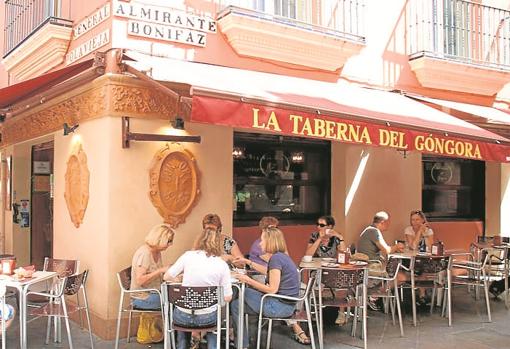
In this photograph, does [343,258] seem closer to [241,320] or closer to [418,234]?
[241,320]

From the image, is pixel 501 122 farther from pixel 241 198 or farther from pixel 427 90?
pixel 241 198

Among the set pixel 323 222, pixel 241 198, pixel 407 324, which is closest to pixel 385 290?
pixel 407 324

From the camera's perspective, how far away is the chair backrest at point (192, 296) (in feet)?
17.0

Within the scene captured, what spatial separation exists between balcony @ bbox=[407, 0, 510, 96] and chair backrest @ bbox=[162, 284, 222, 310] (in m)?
6.37

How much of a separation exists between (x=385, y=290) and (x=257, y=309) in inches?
81.4

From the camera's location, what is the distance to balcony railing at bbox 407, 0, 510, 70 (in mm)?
9930

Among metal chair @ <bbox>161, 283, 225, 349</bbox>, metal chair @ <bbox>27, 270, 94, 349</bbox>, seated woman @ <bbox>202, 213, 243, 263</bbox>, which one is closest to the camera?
metal chair @ <bbox>161, 283, 225, 349</bbox>

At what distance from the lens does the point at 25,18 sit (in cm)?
1013

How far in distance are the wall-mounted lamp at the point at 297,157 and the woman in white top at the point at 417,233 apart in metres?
2.10

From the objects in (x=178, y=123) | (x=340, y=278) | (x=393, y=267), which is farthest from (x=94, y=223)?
(x=393, y=267)

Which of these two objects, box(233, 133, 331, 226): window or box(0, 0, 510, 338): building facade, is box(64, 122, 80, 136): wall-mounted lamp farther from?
box(233, 133, 331, 226): window

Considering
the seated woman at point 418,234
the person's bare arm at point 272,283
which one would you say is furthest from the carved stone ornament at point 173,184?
the seated woman at point 418,234

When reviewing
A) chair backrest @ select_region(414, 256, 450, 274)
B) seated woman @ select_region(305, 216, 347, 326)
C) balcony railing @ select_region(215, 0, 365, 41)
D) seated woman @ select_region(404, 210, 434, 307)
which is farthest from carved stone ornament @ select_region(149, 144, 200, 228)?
seated woman @ select_region(404, 210, 434, 307)

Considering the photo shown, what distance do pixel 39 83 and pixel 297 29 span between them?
12.2ft
